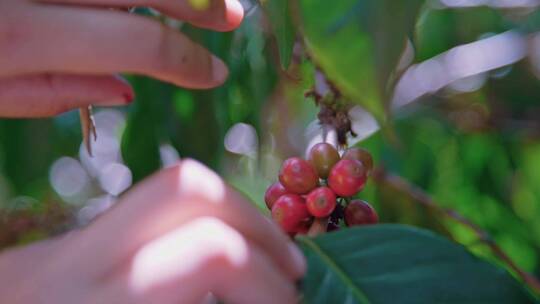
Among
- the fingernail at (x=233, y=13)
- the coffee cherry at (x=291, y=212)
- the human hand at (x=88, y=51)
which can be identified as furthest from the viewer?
the coffee cherry at (x=291, y=212)

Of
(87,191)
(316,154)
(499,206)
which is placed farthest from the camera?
(87,191)

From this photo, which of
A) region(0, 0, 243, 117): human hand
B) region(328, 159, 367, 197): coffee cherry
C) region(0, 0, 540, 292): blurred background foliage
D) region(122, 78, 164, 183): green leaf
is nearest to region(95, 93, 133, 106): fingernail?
region(0, 0, 243, 117): human hand

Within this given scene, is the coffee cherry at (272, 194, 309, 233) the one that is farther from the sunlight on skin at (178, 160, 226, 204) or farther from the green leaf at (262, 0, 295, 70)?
the sunlight on skin at (178, 160, 226, 204)

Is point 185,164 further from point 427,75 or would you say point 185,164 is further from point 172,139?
point 427,75

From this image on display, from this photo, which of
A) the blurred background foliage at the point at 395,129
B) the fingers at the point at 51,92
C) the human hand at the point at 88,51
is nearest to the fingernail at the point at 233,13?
the human hand at the point at 88,51

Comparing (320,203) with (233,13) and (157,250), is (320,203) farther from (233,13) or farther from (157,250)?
(157,250)

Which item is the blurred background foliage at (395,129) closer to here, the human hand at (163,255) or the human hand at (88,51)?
the human hand at (88,51)

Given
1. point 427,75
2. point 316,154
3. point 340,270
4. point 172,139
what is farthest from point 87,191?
point 340,270
